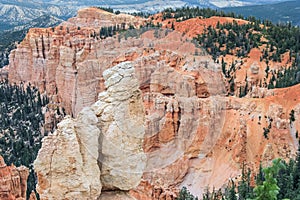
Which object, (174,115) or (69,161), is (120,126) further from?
(174,115)

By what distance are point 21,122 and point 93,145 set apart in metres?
28.4

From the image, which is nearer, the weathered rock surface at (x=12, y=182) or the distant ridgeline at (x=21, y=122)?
the weathered rock surface at (x=12, y=182)

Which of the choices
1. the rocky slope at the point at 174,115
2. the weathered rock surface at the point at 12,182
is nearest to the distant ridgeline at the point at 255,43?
the rocky slope at the point at 174,115

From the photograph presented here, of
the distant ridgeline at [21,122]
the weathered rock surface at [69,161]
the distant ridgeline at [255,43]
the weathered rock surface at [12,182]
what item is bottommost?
the distant ridgeline at [21,122]

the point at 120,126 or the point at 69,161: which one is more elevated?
the point at 120,126

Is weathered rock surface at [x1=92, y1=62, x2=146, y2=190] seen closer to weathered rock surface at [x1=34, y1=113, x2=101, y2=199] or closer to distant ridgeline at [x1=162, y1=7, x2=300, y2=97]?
weathered rock surface at [x1=34, y1=113, x2=101, y2=199]

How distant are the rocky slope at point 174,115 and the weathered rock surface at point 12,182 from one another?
389cm

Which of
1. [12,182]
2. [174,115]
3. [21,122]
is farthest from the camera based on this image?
Result: [21,122]

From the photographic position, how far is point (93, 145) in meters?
7.65

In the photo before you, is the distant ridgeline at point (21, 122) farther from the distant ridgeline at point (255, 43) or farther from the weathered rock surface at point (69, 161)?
the weathered rock surface at point (69, 161)

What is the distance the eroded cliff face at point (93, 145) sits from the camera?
24.8ft

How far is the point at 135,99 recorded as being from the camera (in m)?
7.98

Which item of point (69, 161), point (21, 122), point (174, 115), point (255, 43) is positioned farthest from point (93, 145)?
point (255, 43)

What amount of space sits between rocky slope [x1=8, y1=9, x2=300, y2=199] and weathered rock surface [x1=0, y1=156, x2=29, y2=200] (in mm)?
3894
